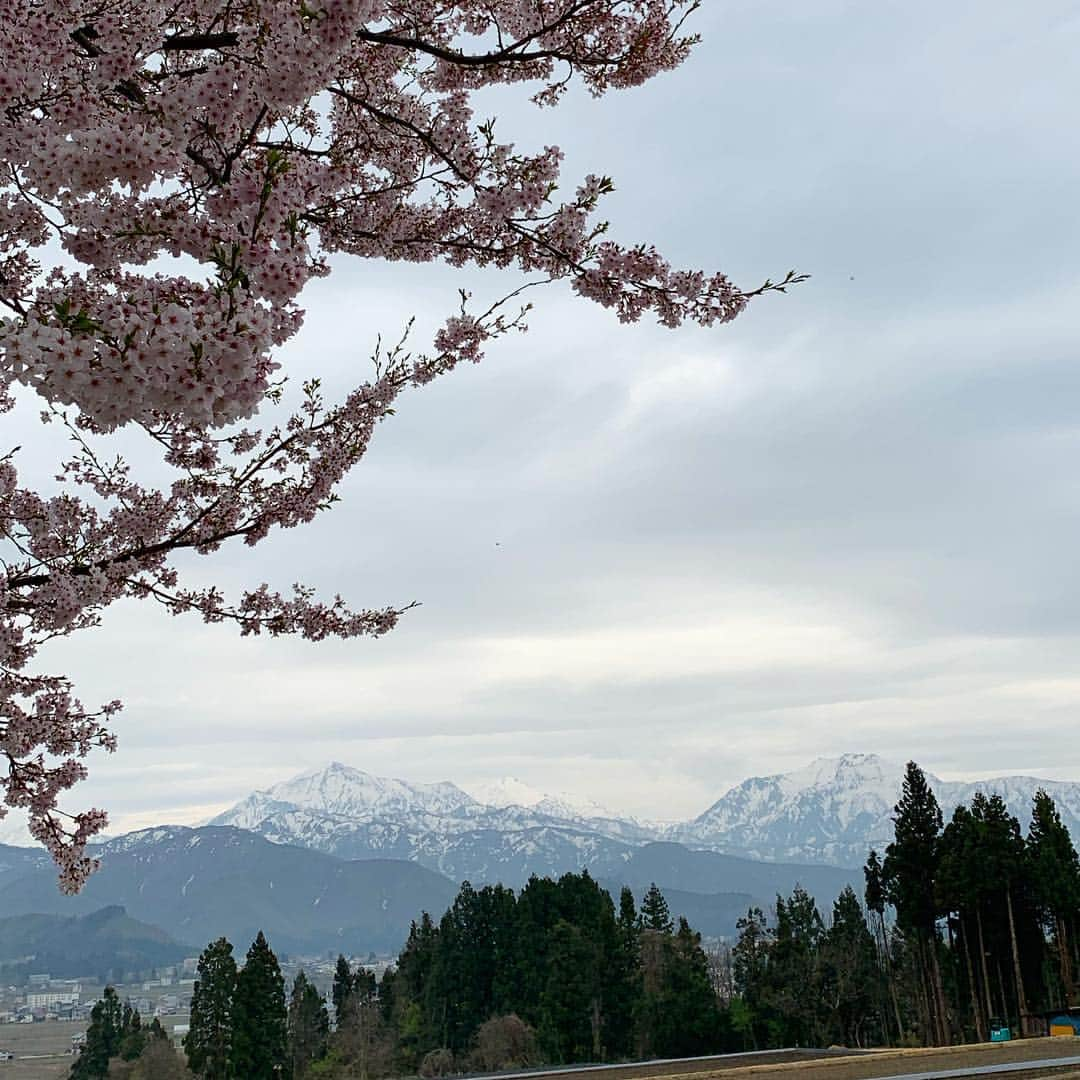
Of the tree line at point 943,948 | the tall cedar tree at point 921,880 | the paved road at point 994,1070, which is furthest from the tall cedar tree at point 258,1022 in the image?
the paved road at point 994,1070

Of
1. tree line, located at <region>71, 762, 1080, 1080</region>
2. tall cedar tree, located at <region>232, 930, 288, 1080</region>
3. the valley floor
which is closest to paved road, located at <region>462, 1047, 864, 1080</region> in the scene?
the valley floor

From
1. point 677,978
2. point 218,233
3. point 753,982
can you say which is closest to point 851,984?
point 753,982

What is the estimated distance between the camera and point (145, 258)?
4.08m

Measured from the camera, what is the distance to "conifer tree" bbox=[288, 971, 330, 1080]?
5341cm

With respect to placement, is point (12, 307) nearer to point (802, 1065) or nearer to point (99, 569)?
point (99, 569)

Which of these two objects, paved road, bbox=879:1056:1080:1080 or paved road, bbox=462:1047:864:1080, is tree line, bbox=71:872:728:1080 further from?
paved road, bbox=879:1056:1080:1080

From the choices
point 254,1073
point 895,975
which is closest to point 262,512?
point 254,1073

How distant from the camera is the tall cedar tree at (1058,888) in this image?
34.7 meters

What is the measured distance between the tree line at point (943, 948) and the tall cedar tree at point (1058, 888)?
0.05m

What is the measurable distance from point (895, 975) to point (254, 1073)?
28664 millimetres

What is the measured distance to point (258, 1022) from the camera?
1655 inches

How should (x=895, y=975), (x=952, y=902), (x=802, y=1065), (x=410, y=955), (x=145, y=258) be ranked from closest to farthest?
(x=145, y=258) < (x=802, y=1065) < (x=952, y=902) < (x=895, y=975) < (x=410, y=955)

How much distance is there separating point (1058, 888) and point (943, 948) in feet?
23.0

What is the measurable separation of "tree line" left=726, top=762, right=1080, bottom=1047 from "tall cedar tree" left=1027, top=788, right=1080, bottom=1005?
0.15ft
